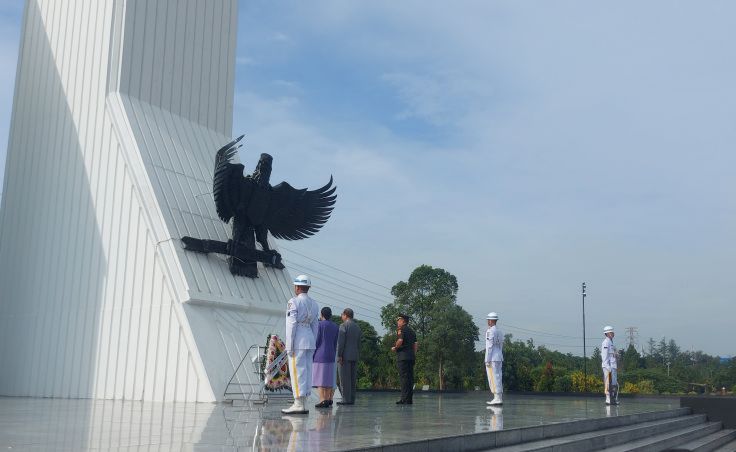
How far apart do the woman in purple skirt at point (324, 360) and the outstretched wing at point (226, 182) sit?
3591 mm

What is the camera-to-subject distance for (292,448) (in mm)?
4926

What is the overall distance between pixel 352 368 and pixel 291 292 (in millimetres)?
2907

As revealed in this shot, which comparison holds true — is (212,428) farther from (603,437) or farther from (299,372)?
(603,437)

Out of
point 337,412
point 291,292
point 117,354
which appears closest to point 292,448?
point 337,412

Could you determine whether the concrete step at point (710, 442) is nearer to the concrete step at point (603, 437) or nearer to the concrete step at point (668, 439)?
the concrete step at point (668, 439)

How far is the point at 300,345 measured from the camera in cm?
795

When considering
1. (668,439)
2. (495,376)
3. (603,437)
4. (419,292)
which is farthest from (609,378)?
(419,292)

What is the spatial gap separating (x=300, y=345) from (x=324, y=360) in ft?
4.52

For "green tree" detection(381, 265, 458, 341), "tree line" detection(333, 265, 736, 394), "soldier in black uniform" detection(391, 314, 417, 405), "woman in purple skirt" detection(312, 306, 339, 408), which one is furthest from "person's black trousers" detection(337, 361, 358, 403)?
"green tree" detection(381, 265, 458, 341)

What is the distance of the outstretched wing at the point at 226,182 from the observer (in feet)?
39.0

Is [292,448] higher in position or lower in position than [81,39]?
lower

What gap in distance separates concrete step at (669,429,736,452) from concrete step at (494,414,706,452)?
386mm

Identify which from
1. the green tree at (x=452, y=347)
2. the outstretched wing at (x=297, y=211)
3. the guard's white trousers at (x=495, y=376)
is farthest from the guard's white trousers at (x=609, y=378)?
the green tree at (x=452, y=347)

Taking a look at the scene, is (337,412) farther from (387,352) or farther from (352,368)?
(387,352)
